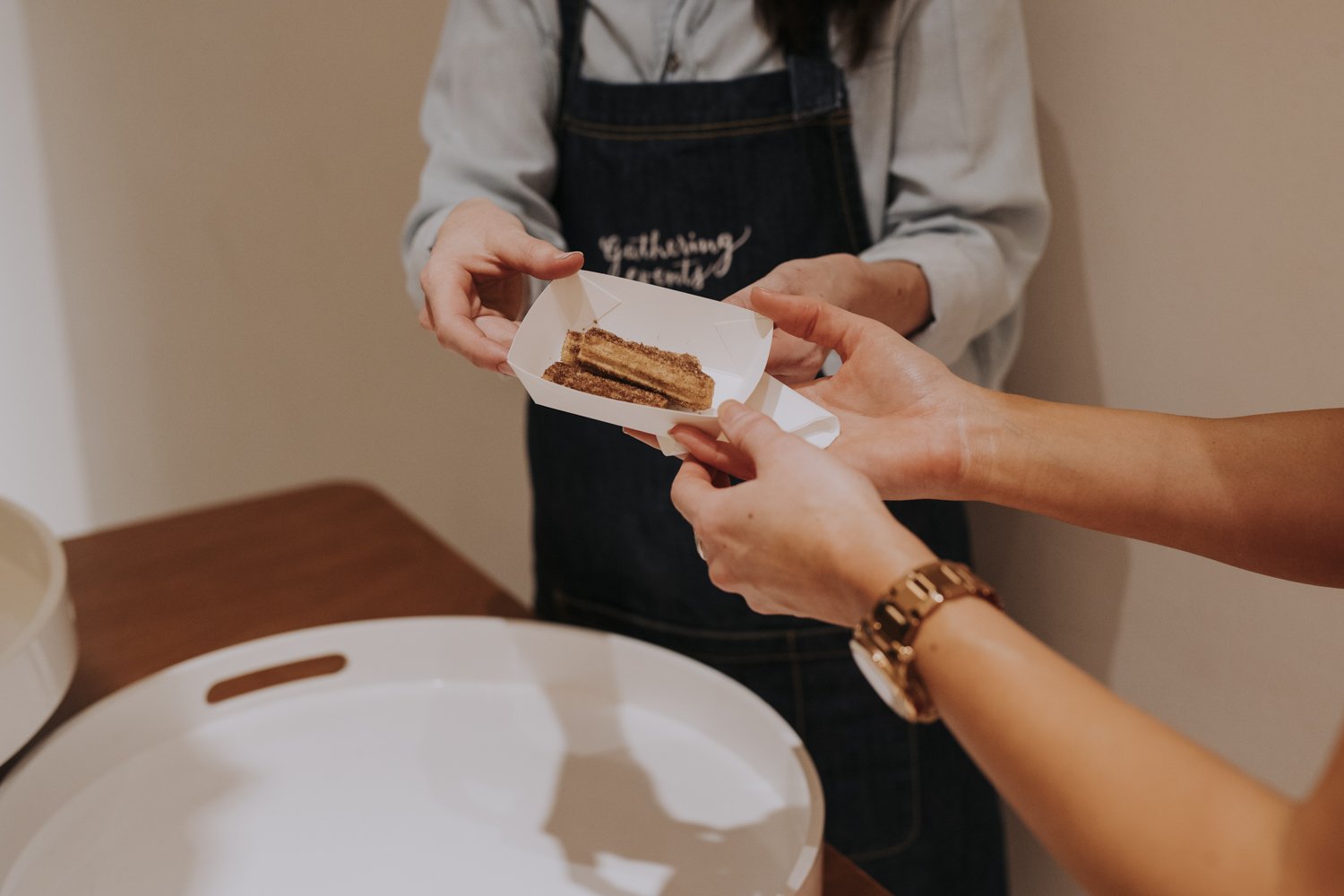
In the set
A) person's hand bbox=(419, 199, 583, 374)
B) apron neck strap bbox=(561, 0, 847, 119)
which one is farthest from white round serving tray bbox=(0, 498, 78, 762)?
apron neck strap bbox=(561, 0, 847, 119)

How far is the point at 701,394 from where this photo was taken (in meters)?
0.83

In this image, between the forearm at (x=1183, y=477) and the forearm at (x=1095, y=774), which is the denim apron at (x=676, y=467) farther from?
the forearm at (x=1095, y=774)

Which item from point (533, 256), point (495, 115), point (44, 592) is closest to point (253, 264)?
point (495, 115)

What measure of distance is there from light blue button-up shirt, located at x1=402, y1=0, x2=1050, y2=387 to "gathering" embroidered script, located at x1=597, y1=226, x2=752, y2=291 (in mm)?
88

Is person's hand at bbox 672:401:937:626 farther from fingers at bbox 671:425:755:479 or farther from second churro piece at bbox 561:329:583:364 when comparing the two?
second churro piece at bbox 561:329:583:364

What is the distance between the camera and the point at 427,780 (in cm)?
82

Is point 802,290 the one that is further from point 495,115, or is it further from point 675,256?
point 495,115

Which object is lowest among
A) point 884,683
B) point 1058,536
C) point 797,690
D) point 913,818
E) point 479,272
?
point 913,818

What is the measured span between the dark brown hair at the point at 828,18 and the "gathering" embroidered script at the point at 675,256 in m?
0.19

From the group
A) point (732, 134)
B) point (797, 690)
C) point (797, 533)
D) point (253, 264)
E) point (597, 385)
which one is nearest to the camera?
point (797, 533)

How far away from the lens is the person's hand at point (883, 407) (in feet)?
2.43

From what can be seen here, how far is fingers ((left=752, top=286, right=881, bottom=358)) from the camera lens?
782 millimetres

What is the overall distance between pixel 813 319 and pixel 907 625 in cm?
34

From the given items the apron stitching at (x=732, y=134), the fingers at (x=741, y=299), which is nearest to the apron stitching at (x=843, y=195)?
the apron stitching at (x=732, y=134)
